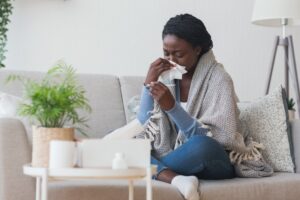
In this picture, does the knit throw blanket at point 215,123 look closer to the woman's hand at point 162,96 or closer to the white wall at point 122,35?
the woman's hand at point 162,96

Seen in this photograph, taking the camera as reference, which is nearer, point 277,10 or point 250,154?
point 250,154

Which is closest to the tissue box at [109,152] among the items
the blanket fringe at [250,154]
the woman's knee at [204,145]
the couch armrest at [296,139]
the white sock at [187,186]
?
the white sock at [187,186]

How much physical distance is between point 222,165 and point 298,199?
327mm

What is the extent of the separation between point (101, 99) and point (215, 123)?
0.54 m

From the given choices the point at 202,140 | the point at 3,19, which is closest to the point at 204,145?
the point at 202,140

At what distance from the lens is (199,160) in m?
2.12

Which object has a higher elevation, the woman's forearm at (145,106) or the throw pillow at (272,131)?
the woman's forearm at (145,106)

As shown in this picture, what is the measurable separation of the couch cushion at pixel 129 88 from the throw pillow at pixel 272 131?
1.60 ft

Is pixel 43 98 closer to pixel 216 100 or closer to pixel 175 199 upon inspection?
pixel 175 199

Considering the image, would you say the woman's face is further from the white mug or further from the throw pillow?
the white mug

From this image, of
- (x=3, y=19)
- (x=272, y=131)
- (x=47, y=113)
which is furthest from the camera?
(x=3, y=19)

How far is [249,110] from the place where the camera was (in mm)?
2479

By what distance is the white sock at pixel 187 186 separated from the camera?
6.37 ft

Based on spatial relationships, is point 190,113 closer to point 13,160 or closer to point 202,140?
point 202,140
